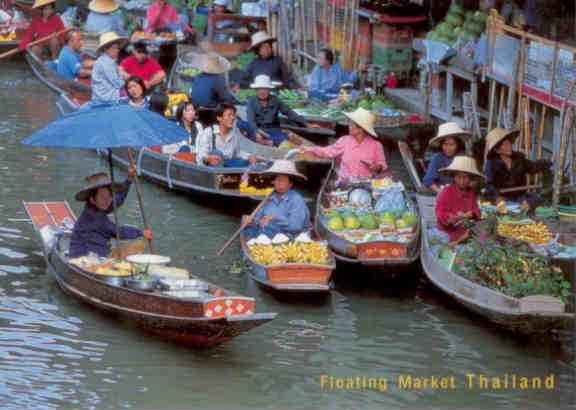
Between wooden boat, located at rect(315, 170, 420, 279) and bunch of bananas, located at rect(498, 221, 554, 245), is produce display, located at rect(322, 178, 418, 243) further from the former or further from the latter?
bunch of bananas, located at rect(498, 221, 554, 245)

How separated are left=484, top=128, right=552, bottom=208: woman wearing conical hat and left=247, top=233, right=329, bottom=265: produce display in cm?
226

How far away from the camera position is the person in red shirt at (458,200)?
11.1 m

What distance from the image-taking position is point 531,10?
15.4 metres

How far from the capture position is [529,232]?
1121cm

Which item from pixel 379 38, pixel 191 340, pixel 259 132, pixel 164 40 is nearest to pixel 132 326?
pixel 191 340

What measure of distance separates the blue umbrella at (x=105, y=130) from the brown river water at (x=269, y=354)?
1.45 meters

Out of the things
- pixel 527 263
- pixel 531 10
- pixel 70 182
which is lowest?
pixel 70 182

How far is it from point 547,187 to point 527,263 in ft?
11.0

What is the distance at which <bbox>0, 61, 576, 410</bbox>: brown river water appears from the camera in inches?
357

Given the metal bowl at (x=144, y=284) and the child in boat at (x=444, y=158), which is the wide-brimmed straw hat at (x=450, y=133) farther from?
the metal bowl at (x=144, y=284)

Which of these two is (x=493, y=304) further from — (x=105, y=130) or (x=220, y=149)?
(x=220, y=149)

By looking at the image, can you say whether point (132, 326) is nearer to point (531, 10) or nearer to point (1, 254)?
point (1, 254)

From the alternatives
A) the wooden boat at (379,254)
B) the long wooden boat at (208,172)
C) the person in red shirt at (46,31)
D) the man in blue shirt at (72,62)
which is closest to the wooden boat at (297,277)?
the wooden boat at (379,254)

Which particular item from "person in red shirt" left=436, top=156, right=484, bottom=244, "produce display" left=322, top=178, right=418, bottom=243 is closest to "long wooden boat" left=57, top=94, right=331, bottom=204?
"produce display" left=322, top=178, right=418, bottom=243
